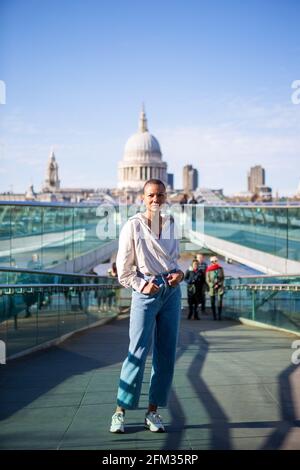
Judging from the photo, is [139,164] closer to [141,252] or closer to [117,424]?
[141,252]

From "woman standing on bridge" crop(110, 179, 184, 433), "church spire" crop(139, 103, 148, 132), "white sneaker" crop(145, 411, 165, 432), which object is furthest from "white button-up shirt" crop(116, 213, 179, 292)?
"church spire" crop(139, 103, 148, 132)

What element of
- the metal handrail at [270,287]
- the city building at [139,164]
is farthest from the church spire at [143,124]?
the metal handrail at [270,287]

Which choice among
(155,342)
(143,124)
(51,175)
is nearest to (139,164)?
(143,124)

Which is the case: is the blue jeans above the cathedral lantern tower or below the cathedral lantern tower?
below

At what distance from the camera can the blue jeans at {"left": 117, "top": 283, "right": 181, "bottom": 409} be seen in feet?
14.5

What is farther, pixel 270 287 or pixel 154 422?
pixel 270 287

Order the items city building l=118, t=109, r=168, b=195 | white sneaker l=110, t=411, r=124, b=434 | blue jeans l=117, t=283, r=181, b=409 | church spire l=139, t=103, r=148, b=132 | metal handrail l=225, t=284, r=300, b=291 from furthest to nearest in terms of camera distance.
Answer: church spire l=139, t=103, r=148, b=132 < city building l=118, t=109, r=168, b=195 < metal handrail l=225, t=284, r=300, b=291 < blue jeans l=117, t=283, r=181, b=409 < white sneaker l=110, t=411, r=124, b=434

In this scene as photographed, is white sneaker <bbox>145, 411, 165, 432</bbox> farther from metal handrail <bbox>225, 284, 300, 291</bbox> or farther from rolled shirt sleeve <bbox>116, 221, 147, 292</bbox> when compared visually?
metal handrail <bbox>225, 284, 300, 291</bbox>

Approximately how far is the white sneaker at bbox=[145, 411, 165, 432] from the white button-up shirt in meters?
0.69

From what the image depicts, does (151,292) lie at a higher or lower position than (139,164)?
lower

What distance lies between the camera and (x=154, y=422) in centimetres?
425

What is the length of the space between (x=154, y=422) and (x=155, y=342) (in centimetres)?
51

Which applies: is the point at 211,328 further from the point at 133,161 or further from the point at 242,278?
the point at 133,161

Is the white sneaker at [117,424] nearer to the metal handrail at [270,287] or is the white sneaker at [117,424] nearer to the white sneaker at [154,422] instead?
the white sneaker at [154,422]
